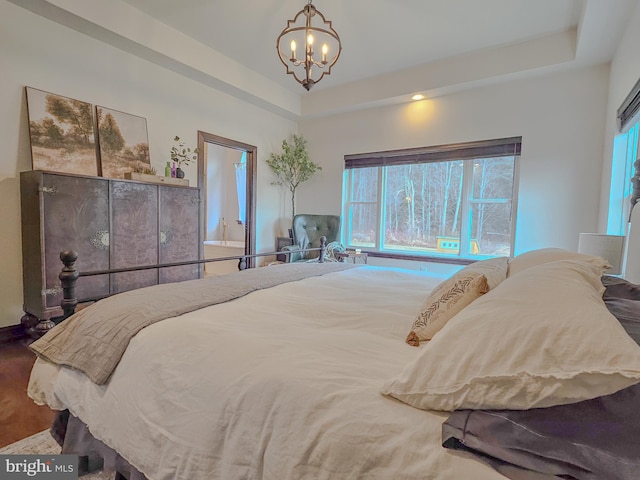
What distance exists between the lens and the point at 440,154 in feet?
13.5

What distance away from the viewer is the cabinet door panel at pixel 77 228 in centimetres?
239

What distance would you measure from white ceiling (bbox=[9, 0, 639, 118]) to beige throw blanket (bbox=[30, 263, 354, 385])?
2.67 metres

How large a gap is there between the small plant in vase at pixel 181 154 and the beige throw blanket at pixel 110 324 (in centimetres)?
232

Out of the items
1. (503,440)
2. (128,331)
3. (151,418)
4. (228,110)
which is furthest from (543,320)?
(228,110)

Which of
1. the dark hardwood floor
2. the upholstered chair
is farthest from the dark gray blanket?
the upholstered chair

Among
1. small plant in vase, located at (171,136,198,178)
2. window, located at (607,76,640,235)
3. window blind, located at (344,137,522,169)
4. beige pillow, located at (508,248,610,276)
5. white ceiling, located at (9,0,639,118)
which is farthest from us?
window blind, located at (344,137,522,169)

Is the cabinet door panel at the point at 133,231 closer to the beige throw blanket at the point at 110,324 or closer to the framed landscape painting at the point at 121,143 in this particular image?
the framed landscape painting at the point at 121,143

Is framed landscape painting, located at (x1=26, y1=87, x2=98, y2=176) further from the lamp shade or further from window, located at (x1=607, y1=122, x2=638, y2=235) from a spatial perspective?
window, located at (x1=607, y1=122, x2=638, y2=235)

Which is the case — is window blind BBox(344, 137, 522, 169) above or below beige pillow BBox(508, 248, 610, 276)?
above

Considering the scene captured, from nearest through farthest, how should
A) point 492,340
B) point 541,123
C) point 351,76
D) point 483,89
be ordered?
point 492,340
point 541,123
point 483,89
point 351,76

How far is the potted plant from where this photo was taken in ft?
16.1

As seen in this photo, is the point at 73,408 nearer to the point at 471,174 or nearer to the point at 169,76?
the point at 169,76

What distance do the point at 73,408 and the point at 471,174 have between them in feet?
14.0

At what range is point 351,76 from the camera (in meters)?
4.23
